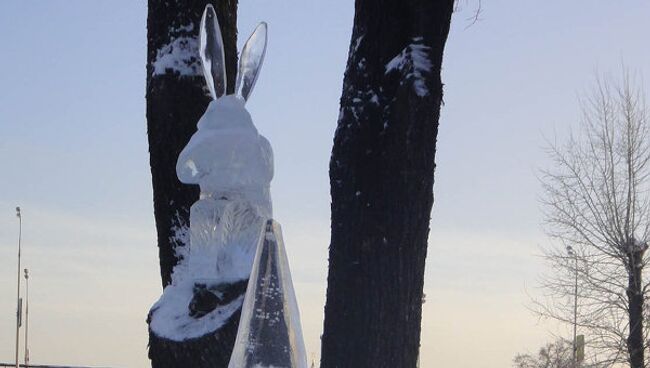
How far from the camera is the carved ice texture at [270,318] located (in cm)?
232

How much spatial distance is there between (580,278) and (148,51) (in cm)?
1497

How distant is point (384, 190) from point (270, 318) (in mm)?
2763

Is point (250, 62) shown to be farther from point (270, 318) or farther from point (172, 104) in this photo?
point (172, 104)

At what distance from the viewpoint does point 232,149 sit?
274 centimetres

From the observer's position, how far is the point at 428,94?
518 cm

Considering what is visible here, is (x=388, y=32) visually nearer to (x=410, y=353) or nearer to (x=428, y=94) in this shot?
(x=428, y=94)

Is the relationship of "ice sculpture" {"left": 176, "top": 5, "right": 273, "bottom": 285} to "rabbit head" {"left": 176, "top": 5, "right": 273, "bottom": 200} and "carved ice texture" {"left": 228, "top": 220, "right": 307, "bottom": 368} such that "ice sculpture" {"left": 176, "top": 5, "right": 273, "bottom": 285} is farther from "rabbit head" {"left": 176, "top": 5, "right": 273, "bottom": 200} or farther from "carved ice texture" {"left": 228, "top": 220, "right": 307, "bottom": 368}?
"carved ice texture" {"left": 228, "top": 220, "right": 307, "bottom": 368}

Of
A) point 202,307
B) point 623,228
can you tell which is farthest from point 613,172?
point 202,307

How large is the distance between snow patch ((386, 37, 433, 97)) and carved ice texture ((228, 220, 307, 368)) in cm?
288

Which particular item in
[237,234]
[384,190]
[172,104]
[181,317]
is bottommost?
[181,317]

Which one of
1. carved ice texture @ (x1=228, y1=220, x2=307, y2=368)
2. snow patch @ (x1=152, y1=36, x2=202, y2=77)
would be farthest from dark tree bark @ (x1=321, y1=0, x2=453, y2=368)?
carved ice texture @ (x1=228, y1=220, x2=307, y2=368)

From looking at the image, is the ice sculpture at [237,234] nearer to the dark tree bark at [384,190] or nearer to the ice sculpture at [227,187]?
the ice sculpture at [227,187]

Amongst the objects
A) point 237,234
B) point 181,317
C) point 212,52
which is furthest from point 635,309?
point 237,234

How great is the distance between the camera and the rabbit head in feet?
8.96
